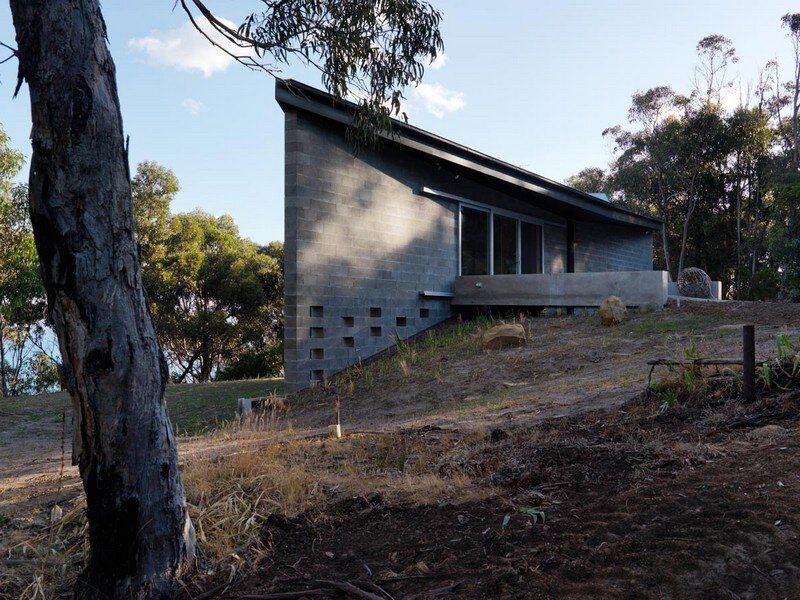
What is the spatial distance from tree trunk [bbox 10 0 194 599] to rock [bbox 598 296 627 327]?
393 inches

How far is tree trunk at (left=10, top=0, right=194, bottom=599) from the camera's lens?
3312 millimetres

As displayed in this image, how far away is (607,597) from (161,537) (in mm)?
2089

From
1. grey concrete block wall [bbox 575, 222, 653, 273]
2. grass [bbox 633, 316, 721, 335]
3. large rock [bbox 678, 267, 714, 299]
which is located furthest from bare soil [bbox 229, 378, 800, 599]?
grey concrete block wall [bbox 575, 222, 653, 273]

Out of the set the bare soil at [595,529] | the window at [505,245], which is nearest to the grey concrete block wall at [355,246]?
the window at [505,245]

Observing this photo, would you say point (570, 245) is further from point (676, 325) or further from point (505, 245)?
point (676, 325)

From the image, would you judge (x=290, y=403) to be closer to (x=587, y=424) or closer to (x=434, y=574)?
(x=587, y=424)

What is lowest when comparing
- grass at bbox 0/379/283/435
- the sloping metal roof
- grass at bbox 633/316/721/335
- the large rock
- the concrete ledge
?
grass at bbox 0/379/283/435

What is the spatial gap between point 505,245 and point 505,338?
241 inches

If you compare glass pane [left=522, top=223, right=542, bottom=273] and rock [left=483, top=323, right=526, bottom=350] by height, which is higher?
glass pane [left=522, top=223, right=542, bottom=273]

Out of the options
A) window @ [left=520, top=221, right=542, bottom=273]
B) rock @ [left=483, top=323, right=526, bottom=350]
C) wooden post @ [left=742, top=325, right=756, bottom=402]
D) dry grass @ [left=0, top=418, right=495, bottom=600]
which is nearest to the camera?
dry grass @ [left=0, top=418, right=495, bottom=600]

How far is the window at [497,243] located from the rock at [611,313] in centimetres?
411

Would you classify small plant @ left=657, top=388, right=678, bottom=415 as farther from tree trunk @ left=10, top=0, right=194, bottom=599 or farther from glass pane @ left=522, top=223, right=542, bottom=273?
glass pane @ left=522, top=223, right=542, bottom=273

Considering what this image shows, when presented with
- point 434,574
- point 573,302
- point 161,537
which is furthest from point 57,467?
point 573,302

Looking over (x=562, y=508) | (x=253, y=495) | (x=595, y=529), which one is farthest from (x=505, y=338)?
(x=595, y=529)
